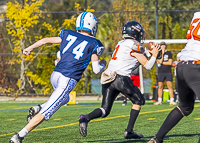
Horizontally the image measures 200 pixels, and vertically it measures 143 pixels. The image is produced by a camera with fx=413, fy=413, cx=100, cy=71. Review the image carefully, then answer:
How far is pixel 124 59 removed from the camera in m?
5.96

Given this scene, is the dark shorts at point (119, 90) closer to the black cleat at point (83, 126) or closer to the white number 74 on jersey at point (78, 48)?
the black cleat at point (83, 126)

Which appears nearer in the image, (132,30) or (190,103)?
(190,103)

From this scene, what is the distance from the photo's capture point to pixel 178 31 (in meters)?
16.0

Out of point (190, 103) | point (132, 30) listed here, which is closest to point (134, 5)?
point (132, 30)

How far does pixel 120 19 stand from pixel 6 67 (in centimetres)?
467

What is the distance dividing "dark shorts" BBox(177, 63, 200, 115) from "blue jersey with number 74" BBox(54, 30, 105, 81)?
3.59 feet

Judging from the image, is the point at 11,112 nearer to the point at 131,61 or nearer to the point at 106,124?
the point at 106,124

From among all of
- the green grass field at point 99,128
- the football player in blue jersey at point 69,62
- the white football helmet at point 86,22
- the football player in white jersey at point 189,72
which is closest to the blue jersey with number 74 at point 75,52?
the football player in blue jersey at point 69,62

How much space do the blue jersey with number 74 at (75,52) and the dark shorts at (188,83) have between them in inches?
43.1

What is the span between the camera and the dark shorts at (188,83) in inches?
182

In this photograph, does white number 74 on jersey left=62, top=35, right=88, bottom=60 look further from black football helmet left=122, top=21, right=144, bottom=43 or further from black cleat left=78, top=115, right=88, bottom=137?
black football helmet left=122, top=21, right=144, bottom=43

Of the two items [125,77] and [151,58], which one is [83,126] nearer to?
[125,77]

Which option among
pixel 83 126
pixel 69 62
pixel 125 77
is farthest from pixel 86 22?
pixel 83 126

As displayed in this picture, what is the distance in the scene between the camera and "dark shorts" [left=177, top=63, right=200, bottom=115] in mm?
4629
